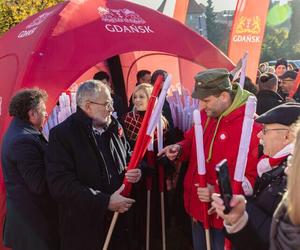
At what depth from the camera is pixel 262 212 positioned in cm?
214

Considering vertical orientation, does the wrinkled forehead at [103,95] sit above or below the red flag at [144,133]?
above

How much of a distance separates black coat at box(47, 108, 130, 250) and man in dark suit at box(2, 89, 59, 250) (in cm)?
31

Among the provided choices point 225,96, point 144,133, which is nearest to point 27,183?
point 144,133

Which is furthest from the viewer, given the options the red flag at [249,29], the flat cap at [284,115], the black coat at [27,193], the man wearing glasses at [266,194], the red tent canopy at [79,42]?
the red flag at [249,29]

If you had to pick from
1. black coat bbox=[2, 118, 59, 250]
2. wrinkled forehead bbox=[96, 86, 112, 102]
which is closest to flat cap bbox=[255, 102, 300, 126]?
wrinkled forehead bbox=[96, 86, 112, 102]

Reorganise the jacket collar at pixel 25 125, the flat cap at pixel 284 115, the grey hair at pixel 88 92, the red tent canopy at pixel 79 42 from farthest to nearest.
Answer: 1. the red tent canopy at pixel 79 42
2. the jacket collar at pixel 25 125
3. the grey hair at pixel 88 92
4. the flat cap at pixel 284 115

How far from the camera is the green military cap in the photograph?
309 cm

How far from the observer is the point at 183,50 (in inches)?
206

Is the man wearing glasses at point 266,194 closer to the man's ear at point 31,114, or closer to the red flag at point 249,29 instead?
the man's ear at point 31,114

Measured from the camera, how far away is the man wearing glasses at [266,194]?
1964 millimetres

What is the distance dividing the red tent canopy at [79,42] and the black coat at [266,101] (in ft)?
1.88

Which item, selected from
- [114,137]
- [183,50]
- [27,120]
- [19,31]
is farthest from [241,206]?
[19,31]

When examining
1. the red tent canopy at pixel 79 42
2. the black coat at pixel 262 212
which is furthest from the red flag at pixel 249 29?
the black coat at pixel 262 212

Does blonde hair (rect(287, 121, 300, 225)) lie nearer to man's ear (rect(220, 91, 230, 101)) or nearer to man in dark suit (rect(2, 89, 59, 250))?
man's ear (rect(220, 91, 230, 101))
